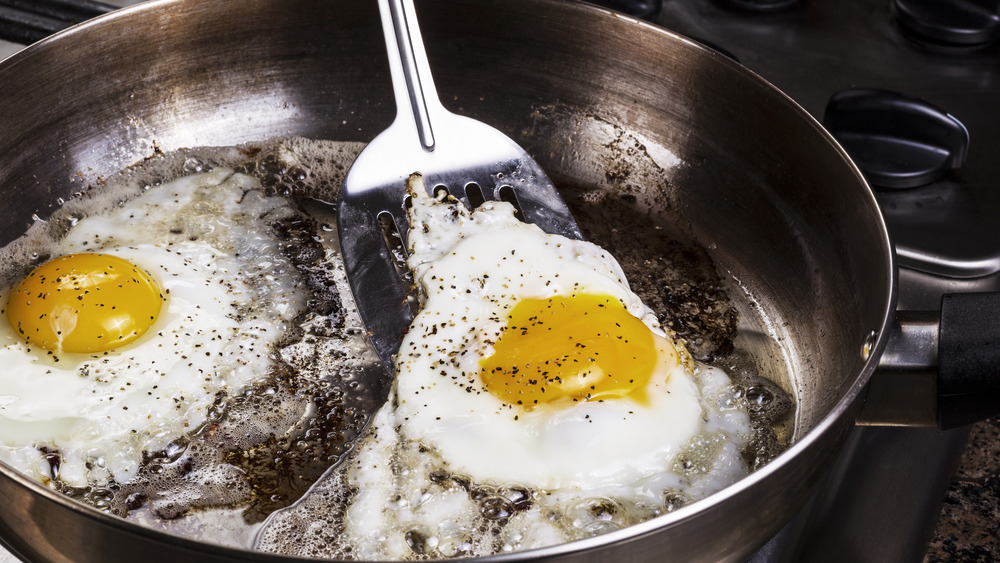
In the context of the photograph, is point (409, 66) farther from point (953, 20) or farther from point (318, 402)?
point (953, 20)

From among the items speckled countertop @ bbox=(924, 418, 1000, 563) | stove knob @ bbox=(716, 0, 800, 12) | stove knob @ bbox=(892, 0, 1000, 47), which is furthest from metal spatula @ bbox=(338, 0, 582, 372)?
stove knob @ bbox=(892, 0, 1000, 47)

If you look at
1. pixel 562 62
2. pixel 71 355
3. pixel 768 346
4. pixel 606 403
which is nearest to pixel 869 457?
pixel 768 346

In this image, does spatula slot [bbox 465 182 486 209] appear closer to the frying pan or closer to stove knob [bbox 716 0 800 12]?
the frying pan

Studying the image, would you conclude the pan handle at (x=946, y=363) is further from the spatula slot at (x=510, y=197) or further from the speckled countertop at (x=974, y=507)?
the spatula slot at (x=510, y=197)

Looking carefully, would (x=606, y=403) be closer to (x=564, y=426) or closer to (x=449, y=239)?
(x=564, y=426)

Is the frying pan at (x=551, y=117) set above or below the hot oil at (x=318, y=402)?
above

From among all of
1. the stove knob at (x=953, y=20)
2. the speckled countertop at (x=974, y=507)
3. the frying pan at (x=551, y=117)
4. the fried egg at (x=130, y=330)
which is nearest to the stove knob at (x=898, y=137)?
the frying pan at (x=551, y=117)
